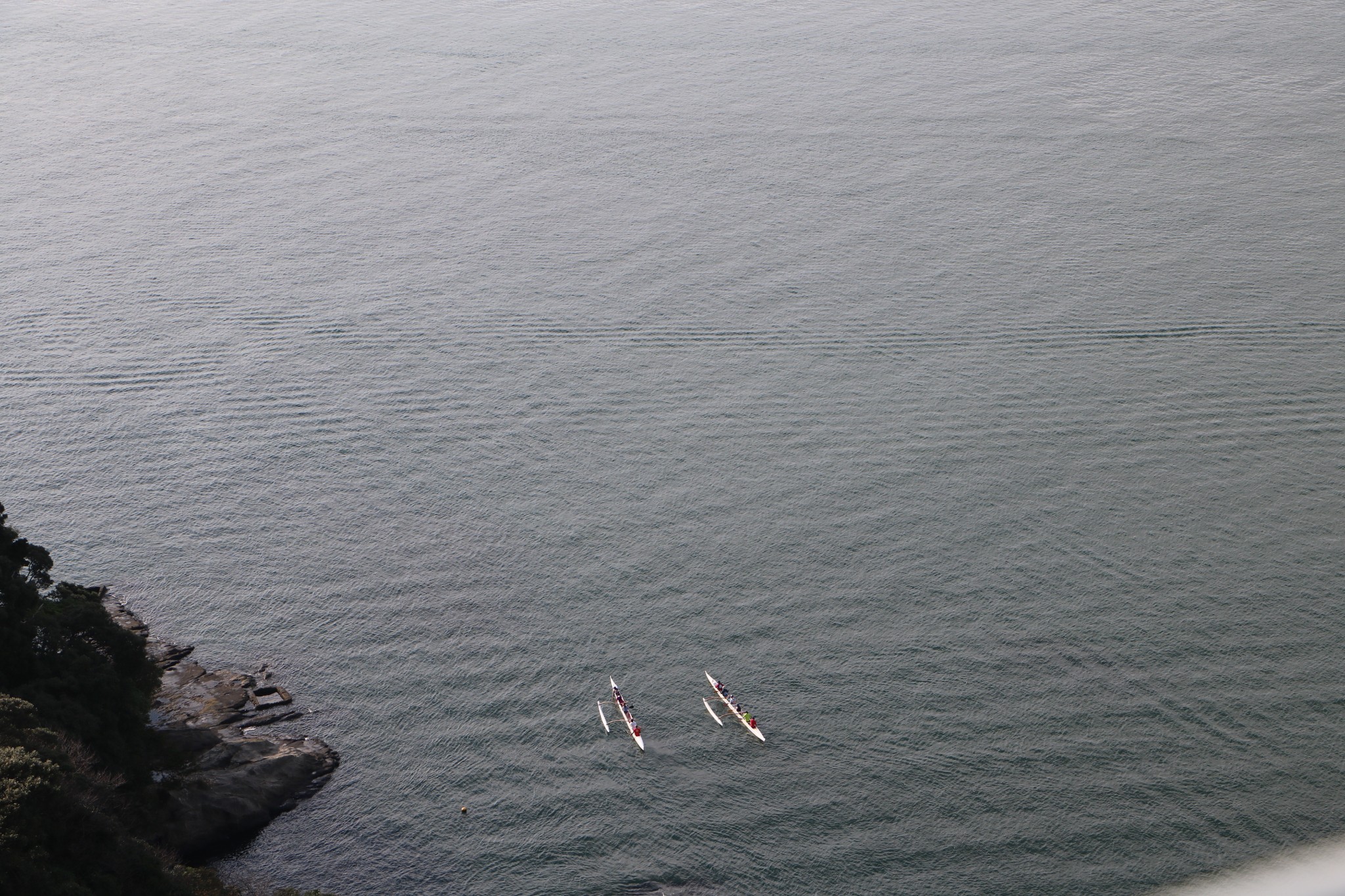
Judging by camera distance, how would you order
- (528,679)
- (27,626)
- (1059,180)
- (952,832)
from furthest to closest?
(1059,180)
(528,679)
(952,832)
(27,626)

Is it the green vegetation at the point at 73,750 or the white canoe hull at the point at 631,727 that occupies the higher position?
the green vegetation at the point at 73,750

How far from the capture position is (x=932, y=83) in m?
98.9

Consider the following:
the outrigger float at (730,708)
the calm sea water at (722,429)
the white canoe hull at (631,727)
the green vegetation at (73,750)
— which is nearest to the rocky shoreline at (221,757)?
the calm sea water at (722,429)

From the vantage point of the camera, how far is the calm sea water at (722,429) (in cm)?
4153

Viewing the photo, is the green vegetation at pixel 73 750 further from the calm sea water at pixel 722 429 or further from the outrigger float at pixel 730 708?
the outrigger float at pixel 730 708

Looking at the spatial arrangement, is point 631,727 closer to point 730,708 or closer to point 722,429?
point 730,708

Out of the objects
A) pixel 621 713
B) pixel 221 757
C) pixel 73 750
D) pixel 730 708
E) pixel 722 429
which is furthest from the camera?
pixel 722 429

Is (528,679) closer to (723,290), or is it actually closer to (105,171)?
(723,290)

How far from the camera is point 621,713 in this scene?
4494 cm

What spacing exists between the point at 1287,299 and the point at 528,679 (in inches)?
1917

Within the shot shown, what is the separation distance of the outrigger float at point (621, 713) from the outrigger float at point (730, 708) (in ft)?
9.02

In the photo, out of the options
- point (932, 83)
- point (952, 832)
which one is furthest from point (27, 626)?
point (932, 83)

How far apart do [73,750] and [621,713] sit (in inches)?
731

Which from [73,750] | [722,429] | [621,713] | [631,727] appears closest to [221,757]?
[73,750]
